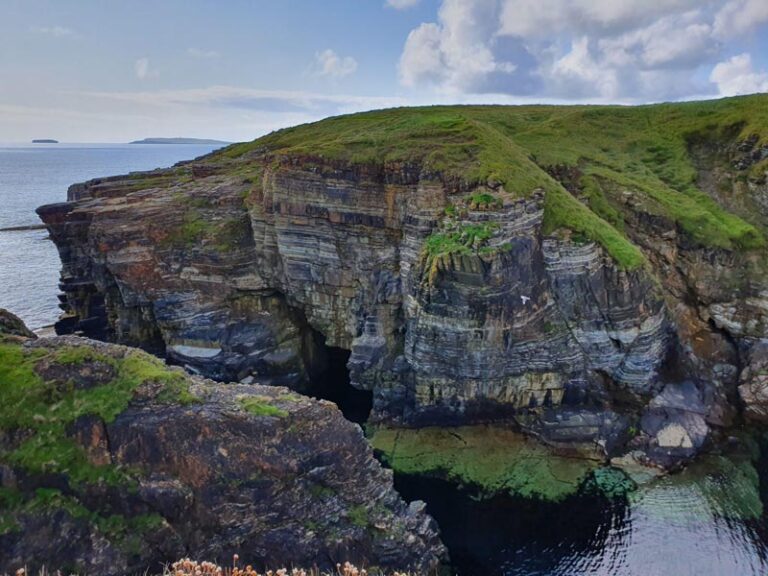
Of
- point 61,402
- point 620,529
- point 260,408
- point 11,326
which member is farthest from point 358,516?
point 11,326

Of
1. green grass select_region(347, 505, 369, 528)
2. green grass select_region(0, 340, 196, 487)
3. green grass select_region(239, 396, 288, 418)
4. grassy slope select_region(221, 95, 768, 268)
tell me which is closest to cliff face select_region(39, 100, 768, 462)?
grassy slope select_region(221, 95, 768, 268)

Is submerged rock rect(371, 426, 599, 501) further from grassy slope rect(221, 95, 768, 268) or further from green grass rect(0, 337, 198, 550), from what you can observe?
green grass rect(0, 337, 198, 550)

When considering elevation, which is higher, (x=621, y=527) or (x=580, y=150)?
(x=580, y=150)

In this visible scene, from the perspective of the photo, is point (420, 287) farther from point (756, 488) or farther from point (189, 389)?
point (756, 488)

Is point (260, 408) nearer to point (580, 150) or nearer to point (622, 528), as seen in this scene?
point (622, 528)

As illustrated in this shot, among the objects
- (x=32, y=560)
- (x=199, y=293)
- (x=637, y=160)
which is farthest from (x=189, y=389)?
(x=637, y=160)

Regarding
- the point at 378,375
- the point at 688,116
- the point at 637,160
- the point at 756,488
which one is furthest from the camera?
the point at 688,116
